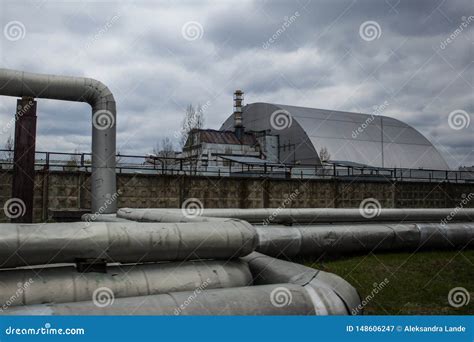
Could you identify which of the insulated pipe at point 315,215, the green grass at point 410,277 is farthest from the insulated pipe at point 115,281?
the insulated pipe at point 315,215

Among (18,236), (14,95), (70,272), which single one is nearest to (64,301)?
(70,272)

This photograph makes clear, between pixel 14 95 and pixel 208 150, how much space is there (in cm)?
1986

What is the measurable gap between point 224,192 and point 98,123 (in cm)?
544

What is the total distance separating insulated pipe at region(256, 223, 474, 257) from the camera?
18.3 ft

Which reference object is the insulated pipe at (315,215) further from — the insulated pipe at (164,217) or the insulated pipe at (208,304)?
the insulated pipe at (208,304)

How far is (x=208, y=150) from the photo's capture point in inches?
1144
